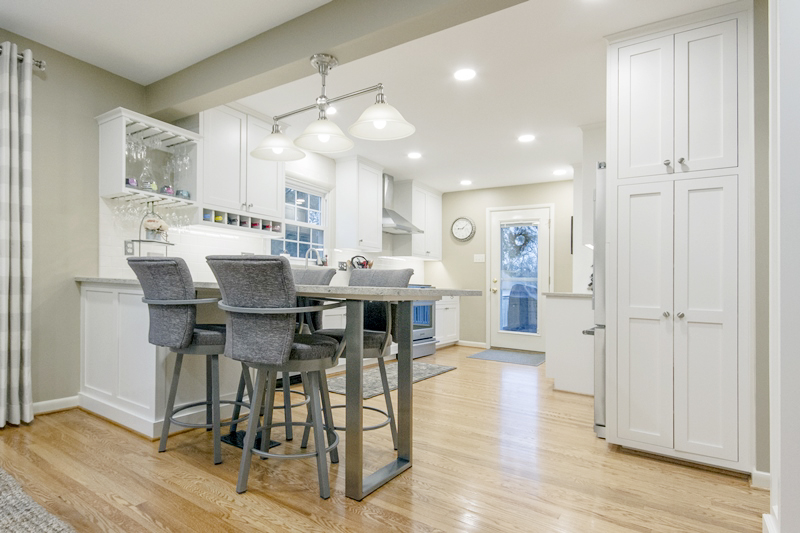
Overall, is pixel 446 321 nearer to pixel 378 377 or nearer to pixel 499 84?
pixel 378 377

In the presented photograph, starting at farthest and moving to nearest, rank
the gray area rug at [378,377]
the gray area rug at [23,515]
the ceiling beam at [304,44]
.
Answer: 1. the gray area rug at [378,377]
2. the ceiling beam at [304,44]
3. the gray area rug at [23,515]

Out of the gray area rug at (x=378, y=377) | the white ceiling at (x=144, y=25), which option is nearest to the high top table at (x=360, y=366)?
the gray area rug at (x=378, y=377)

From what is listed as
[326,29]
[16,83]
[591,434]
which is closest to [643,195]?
[591,434]

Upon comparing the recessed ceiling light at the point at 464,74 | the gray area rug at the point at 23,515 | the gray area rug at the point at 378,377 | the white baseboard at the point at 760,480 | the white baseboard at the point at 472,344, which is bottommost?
the white baseboard at the point at 472,344

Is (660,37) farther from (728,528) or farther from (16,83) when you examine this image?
(16,83)

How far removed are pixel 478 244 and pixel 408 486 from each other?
517 centimetres

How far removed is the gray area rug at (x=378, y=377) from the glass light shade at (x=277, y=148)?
190 cm

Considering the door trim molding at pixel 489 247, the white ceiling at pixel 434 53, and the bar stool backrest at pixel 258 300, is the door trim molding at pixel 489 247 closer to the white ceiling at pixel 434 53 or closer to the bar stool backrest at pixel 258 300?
the white ceiling at pixel 434 53

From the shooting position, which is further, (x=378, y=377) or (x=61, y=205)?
(x=378, y=377)

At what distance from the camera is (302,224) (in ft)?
16.1

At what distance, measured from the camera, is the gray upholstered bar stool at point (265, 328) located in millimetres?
1707

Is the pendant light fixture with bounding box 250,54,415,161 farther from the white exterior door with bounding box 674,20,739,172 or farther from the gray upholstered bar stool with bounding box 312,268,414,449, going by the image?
the white exterior door with bounding box 674,20,739,172

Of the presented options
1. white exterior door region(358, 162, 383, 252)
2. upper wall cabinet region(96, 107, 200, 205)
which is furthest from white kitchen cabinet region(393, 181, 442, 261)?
upper wall cabinet region(96, 107, 200, 205)

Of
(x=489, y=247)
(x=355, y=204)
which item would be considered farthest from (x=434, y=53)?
(x=489, y=247)
